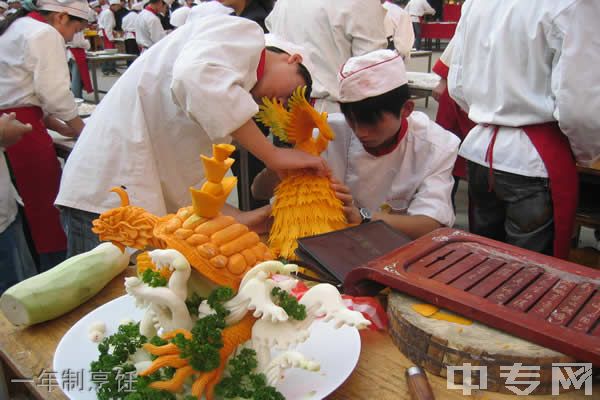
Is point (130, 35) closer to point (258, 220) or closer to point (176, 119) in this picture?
point (176, 119)

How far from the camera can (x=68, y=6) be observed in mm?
2854

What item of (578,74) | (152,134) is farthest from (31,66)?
(578,74)

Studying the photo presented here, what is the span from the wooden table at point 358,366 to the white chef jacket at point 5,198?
51.2 inches

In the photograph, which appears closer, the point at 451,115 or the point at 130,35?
the point at 451,115

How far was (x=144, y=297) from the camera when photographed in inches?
32.4

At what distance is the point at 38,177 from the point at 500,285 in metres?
2.54

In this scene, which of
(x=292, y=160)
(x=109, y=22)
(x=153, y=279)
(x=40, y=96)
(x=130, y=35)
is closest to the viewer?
(x=153, y=279)

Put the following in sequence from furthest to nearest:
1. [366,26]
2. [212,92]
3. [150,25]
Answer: [150,25], [366,26], [212,92]

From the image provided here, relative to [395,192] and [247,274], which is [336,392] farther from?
[395,192]

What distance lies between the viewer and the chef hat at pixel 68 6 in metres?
2.76

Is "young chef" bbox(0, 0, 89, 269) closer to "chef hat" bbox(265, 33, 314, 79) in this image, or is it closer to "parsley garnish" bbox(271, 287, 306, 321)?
"chef hat" bbox(265, 33, 314, 79)

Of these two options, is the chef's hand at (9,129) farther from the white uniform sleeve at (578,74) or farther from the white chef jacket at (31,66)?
the white uniform sleeve at (578,74)

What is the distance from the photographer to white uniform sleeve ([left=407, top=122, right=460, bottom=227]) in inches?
66.6

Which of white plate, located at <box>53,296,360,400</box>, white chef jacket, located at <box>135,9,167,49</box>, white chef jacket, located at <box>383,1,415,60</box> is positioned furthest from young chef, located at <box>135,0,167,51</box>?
white plate, located at <box>53,296,360,400</box>
